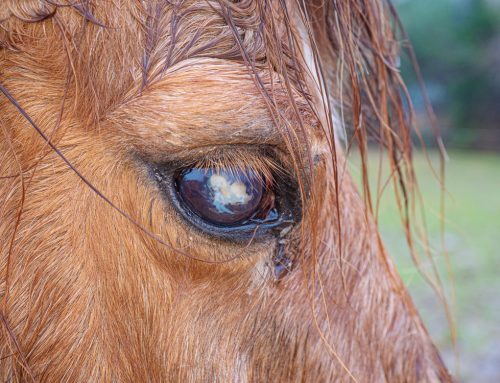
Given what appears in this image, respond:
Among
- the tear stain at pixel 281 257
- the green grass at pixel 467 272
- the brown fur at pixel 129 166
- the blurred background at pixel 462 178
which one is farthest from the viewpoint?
the blurred background at pixel 462 178

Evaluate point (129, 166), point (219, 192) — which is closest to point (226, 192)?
point (219, 192)

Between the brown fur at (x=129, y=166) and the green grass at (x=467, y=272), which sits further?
the green grass at (x=467, y=272)

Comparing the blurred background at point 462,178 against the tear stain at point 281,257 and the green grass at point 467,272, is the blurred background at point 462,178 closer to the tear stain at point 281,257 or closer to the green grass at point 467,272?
the green grass at point 467,272

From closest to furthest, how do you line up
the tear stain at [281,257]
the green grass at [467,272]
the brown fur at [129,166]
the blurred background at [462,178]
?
the brown fur at [129,166] < the tear stain at [281,257] < the green grass at [467,272] < the blurred background at [462,178]

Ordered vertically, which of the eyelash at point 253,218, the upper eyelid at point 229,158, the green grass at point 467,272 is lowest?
the green grass at point 467,272

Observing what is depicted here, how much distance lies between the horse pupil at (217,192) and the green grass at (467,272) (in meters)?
0.94

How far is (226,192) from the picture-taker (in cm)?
135

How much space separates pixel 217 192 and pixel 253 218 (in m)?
0.12

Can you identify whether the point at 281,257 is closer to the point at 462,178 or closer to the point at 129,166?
the point at 129,166

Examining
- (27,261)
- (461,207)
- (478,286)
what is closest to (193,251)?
(27,261)

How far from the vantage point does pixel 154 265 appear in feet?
4.38

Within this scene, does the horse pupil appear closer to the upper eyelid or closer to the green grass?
the upper eyelid

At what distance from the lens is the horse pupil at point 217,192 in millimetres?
1324

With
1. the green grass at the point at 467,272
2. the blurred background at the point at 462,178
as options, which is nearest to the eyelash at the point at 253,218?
the green grass at the point at 467,272
